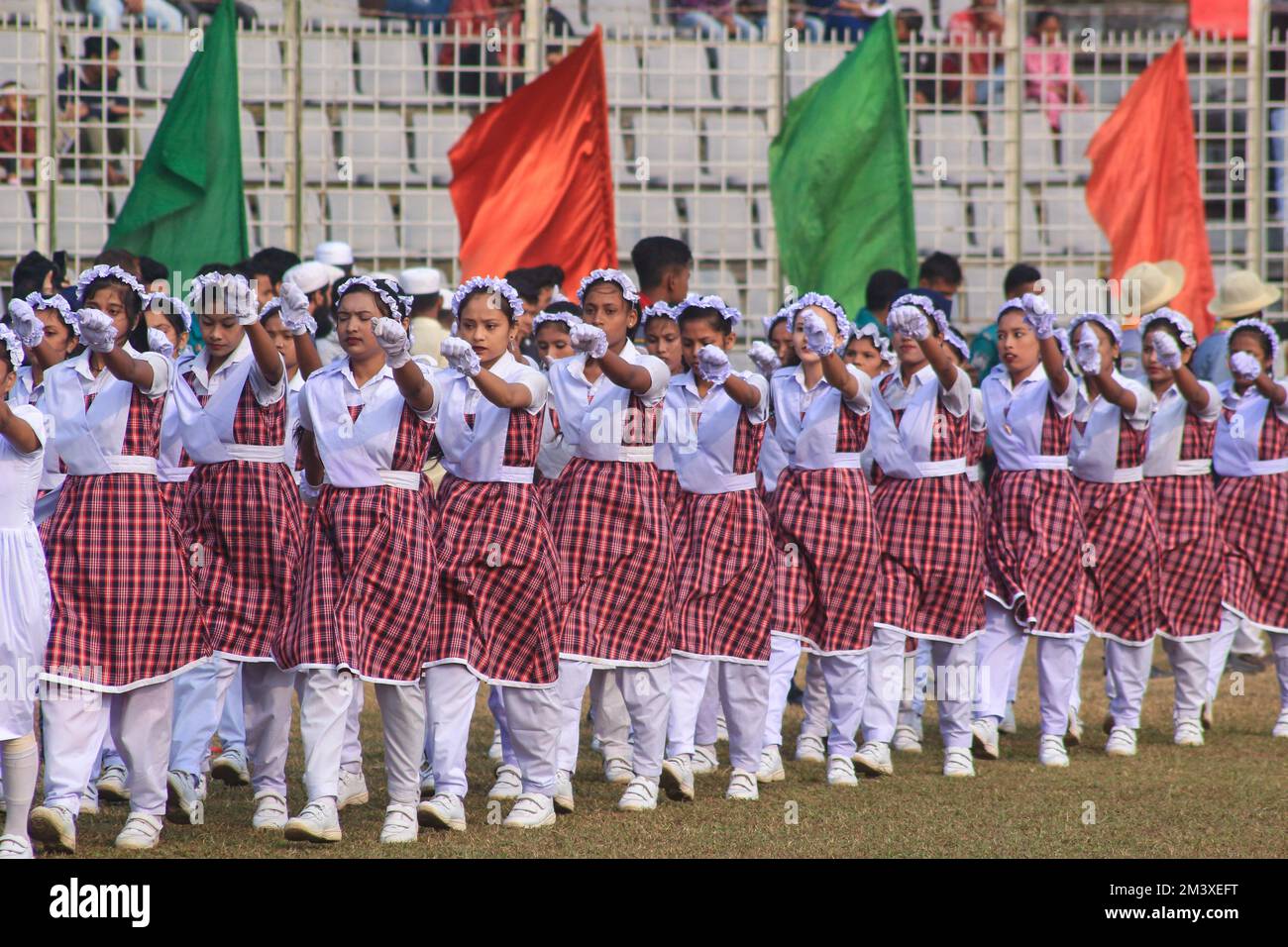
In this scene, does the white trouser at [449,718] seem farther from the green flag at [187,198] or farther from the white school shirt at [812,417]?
the green flag at [187,198]

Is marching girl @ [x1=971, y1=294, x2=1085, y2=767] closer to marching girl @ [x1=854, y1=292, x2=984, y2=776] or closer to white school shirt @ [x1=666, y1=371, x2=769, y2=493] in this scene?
marching girl @ [x1=854, y1=292, x2=984, y2=776]

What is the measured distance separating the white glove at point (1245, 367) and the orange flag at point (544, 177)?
3.35 metres

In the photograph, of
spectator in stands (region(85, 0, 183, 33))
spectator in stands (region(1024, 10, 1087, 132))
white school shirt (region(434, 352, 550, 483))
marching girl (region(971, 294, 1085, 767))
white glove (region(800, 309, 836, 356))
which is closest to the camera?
white school shirt (region(434, 352, 550, 483))

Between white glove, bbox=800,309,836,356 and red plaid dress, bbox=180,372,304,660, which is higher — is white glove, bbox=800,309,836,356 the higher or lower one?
the higher one

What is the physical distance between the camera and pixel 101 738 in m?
6.05

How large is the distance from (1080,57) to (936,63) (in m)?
2.04

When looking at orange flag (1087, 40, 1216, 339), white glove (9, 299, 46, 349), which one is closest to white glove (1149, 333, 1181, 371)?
orange flag (1087, 40, 1216, 339)

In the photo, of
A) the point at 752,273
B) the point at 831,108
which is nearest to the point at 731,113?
the point at 752,273

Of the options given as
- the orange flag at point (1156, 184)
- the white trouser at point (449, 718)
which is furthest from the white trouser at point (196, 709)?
the orange flag at point (1156, 184)

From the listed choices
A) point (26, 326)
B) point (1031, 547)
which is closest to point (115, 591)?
point (26, 326)

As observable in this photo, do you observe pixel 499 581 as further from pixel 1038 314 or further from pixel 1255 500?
pixel 1255 500

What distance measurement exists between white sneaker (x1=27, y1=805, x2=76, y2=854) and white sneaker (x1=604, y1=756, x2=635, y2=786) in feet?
8.02

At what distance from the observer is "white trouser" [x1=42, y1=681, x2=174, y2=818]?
589 cm

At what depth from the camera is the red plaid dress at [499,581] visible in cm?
639
